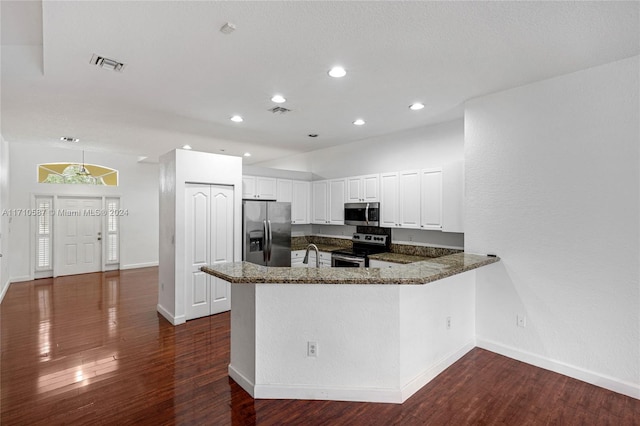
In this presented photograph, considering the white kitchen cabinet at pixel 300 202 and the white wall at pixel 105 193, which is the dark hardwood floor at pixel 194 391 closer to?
the white kitchen cabinet at pixel 300 202

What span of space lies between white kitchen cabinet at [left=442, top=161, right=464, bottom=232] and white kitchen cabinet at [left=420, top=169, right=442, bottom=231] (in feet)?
0.34

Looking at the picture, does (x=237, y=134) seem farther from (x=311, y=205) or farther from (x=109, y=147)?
(x=109, y=147)

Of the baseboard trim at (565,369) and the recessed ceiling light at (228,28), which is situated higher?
the recessed ceiling light at (228,28)

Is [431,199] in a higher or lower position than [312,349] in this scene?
higher

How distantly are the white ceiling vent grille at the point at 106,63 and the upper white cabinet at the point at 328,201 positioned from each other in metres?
3.86

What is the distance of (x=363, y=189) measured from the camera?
5.50 metres

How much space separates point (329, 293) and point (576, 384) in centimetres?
237

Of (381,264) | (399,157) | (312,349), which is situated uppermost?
(399,157)

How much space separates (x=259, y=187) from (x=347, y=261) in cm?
215

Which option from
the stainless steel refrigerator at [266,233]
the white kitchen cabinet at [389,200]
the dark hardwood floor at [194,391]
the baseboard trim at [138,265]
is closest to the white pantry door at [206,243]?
the stainless steel refrigerator at [266,233]

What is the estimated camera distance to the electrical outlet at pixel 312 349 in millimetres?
2498

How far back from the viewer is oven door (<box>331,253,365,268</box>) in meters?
5.01

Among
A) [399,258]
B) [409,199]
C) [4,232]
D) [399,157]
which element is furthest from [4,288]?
[399,157]

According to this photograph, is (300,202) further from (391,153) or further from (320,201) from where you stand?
(391,153)
